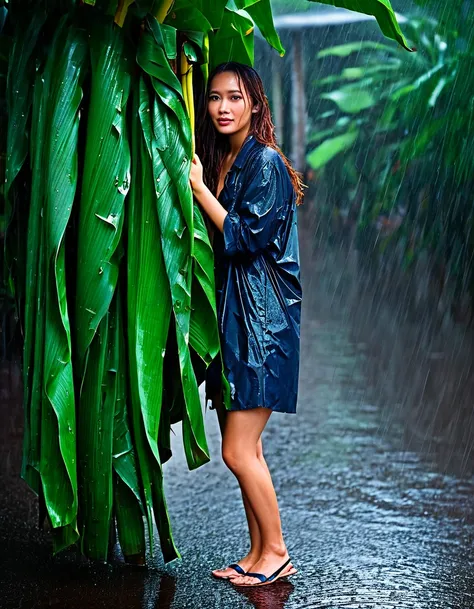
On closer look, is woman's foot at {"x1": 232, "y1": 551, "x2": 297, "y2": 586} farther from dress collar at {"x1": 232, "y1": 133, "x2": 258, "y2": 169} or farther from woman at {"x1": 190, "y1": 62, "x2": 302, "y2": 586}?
dress collar at {"x1": 232, "y1": 133, "x2": 258, "y2": 169}

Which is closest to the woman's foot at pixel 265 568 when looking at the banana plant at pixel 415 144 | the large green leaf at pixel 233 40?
the large green leaf at pixel 233 40

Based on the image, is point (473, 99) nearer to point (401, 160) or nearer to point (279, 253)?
point (401, 160)

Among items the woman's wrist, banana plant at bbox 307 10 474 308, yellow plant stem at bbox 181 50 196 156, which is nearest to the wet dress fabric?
the woman's wrist

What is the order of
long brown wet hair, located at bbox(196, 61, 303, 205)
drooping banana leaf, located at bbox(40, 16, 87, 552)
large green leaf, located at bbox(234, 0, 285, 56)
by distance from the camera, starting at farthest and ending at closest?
large green leaf, located at bbox(234, 0, 285, 56)
long brown wet hair, located at bbox(196, 61, 303, 205)
drooping banana leaf, located at bbox(40, 16, 87, 552)

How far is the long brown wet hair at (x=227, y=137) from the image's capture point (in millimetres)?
3871

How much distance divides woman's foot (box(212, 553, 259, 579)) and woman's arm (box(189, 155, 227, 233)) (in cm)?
121

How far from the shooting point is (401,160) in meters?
12.0

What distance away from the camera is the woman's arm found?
371cm

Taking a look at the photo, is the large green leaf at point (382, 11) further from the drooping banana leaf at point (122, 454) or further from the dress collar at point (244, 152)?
the drooping banana leaf at point (122, 454)

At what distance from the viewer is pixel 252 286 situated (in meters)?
3.83

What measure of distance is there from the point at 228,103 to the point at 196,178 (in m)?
0.33

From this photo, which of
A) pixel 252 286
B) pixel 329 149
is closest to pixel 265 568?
pixel 252 286

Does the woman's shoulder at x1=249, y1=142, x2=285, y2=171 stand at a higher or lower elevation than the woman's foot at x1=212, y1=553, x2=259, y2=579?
higher

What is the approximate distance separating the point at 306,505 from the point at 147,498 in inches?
56.8
